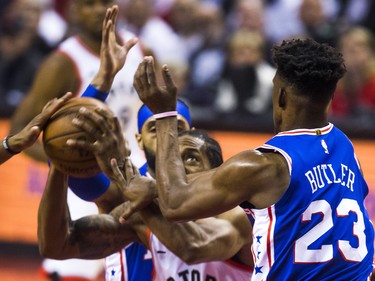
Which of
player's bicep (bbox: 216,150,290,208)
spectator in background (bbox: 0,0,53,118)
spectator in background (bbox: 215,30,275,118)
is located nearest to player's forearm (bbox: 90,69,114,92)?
player's bicep (bbox: 216,150,290,208)

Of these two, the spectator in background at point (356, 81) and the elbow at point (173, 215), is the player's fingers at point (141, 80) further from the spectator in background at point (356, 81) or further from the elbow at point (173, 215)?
the spectator in background at point (356, 81)

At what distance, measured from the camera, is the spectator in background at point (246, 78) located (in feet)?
31.4

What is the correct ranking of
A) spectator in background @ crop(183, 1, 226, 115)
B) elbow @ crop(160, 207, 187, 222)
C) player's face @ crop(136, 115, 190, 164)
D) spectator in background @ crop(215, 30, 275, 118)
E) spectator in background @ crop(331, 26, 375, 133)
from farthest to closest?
spectator in background @ crop(183, 1, 226, 115) < spectator in background @ crop(215, 30, 275, 118) < spectator in background @ crop(331, 26, 375, 133) < player's face @ crop(136, 115, 190, 164) < elbow @ crop(160, 207, 187, 222)

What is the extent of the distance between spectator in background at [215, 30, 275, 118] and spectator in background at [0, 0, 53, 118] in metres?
2.23

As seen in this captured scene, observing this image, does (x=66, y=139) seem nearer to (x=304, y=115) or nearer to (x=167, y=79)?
(x=167, y=79)

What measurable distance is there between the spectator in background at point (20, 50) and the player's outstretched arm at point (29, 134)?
222 inches

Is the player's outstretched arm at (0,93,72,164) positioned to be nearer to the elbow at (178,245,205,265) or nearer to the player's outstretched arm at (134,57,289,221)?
the player's outstretched arm at (134,57,289,221)

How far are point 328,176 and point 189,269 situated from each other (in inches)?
41.2

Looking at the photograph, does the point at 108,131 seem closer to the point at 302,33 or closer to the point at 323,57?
the point at 323,57

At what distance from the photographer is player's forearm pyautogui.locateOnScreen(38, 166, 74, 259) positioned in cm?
457

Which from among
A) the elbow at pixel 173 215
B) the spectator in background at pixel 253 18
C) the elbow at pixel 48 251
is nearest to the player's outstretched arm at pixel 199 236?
the elbow at pixel 173 215

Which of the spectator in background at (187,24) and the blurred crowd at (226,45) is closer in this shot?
the blurred crowd at (226,45)

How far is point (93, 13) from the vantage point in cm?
619

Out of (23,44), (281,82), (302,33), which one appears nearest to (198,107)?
(302,33)
